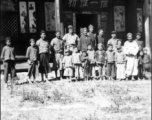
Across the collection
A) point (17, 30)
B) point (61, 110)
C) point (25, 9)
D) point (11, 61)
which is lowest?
point (61, 110)

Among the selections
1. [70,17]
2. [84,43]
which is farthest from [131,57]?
[70,17]

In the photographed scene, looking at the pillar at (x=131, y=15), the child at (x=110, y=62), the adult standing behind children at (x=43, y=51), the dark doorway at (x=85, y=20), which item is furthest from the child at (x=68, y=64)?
the pillar at (x=131, y=15)

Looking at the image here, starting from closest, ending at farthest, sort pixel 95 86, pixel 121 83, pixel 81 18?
pixel 95 86 → pixel 121 83 → pixel 81 18

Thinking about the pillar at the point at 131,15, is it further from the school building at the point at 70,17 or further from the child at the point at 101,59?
the child at the point at 101,59

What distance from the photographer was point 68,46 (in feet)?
29.6

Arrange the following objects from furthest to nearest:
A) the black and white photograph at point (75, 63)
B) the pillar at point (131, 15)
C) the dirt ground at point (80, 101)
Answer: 1. the pillar at point (131, 15)
2. the black and white photograph at point (75, 63)
3. the dirt ground at point (80, 101)

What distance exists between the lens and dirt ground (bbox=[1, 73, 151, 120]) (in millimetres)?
4945

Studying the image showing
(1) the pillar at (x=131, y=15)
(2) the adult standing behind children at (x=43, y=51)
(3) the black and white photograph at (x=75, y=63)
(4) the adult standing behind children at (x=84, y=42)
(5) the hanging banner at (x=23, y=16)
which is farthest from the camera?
(1) the pillar at (x=131, y=15)

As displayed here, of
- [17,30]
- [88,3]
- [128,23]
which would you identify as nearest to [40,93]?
[17,30]

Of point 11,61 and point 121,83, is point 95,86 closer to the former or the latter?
point 121,83

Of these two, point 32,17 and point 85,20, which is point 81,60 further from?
point 85,20

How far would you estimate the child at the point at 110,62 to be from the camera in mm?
8555

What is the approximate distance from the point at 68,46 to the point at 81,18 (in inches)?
164

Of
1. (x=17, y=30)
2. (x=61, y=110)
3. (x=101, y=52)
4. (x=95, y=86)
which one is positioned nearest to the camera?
(x=61, y=110)
